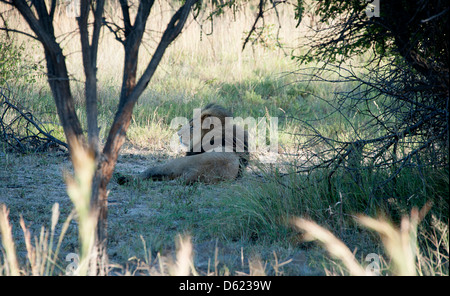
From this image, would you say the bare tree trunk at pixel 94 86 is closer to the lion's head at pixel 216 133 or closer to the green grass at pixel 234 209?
the green grass at pixel 234 209

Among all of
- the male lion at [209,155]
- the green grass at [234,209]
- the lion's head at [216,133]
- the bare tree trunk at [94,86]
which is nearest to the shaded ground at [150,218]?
the green grass at [234,209]

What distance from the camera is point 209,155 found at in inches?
237

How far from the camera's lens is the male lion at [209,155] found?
594cm

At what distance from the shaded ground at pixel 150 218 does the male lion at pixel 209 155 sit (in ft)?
0.57

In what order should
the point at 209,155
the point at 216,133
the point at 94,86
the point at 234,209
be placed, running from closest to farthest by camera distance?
1. the point at 94,86
2. the point at 234,209
3. the point at 209,155
4. the point at 216,133

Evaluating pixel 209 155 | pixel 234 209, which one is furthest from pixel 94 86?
pixel 209 155

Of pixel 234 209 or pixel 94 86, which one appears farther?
pixel 234 209

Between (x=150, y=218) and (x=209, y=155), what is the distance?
1660mm

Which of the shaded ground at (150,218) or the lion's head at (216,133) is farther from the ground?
the lion's head at (216,133)

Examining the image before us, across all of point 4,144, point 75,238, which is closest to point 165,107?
point 4,144

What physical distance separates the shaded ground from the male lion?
0.57ft

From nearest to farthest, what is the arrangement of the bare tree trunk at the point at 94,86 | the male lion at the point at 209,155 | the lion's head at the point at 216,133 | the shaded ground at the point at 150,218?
the bare tree trunk at the point at 94,86 → the shaded ground at the point at 150,218 → the male lion at the point at 209,155 → the lion's head at the point at 216,133

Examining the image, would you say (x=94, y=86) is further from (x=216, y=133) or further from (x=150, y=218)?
(x=216, y=133)
